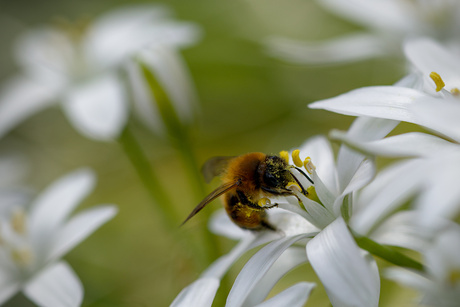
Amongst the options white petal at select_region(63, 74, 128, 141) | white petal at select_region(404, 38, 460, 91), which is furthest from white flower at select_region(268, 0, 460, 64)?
white petal at select_region(404, 38, 460, 91)

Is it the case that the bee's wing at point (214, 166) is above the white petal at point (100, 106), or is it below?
below

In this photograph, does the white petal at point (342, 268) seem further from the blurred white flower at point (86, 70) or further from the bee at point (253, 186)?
the blurred white flower at point (86, 70)

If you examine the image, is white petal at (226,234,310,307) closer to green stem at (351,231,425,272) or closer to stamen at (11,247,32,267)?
green stem at (351,231,425,272)

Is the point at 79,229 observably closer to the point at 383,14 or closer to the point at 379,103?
the point at 379,103

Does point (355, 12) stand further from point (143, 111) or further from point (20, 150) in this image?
point (20, 150)

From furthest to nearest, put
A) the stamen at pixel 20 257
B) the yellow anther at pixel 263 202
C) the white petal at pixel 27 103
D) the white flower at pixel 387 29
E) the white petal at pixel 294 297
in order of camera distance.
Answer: the white petal at pixel 27 103, the white flower at pixel 387 29, the stamen at pixel 20 257, the yellow anther at pixel 263 202, the white petal at pixel 294 297

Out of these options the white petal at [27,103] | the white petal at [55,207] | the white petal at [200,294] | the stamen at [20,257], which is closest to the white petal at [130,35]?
the white petal at [27,103]

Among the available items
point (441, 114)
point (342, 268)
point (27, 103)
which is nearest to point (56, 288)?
point (342, 268)

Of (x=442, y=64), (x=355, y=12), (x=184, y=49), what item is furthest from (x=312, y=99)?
(x=442, y=64)
